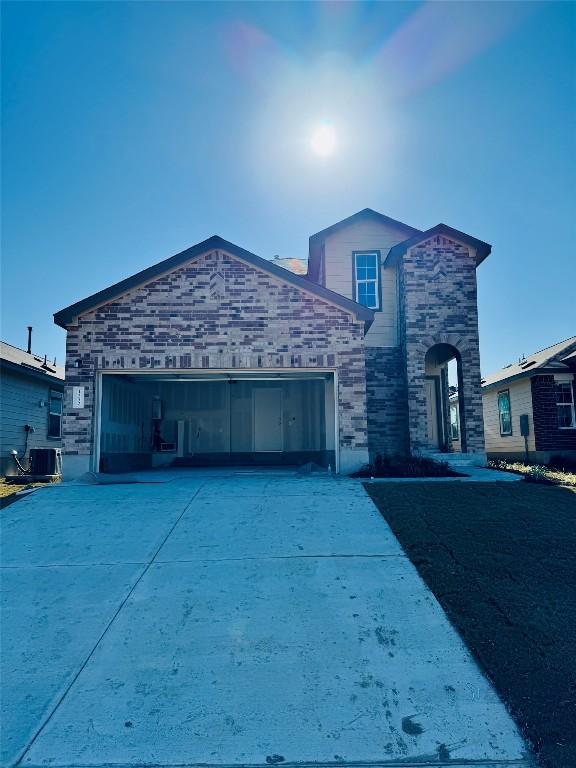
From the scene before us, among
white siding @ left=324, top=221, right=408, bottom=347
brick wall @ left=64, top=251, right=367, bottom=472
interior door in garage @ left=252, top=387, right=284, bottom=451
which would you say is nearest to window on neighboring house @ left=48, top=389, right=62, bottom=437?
interior door in garage @ left=252, top=387, right=284, bottom=451

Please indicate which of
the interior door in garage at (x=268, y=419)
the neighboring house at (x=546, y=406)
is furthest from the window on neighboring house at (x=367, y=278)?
the neighboring house at (x=546, y=406)

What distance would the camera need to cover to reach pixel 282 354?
11.9 meters

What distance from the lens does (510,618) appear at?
490 cm

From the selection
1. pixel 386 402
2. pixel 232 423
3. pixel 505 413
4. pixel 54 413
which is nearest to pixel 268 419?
pixel 232 423

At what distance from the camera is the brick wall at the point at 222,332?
11.8 meters

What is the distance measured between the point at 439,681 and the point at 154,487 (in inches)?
286

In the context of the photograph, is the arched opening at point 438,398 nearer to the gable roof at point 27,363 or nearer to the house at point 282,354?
the house at point 282,354

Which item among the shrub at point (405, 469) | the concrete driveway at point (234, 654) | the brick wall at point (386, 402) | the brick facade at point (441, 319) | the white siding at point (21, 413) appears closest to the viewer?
the concrete driveway at point (234, 654)

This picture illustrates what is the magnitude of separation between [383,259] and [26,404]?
1152 centimetres

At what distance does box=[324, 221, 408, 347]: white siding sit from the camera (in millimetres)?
15234

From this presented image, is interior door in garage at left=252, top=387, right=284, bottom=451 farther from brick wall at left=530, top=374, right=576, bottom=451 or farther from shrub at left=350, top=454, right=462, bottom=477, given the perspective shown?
brick wall at left=530, top=374, right=576, bottom=451

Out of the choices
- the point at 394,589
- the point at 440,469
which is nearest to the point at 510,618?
the point at 394,589

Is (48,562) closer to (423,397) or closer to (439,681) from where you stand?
(439,681)

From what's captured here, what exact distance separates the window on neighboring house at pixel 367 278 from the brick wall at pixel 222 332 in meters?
3.58
